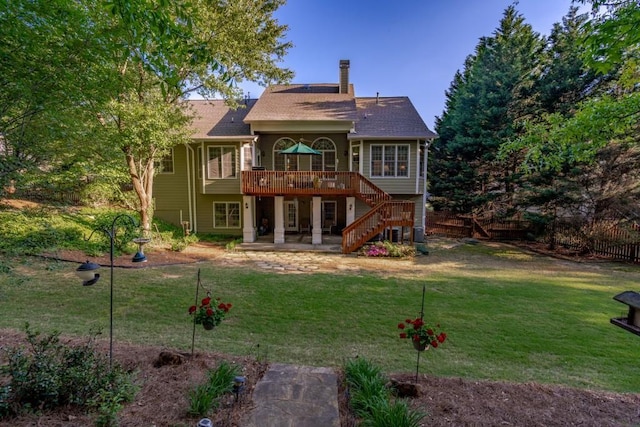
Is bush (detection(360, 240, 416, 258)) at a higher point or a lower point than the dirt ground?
higher

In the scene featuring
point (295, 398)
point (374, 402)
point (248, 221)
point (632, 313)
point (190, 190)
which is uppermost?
point (190, 190)

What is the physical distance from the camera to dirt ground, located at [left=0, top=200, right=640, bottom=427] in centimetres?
297

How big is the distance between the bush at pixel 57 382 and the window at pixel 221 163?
480 inches

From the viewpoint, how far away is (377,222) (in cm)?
1278

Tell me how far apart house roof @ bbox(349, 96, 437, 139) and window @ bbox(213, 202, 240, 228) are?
22.9 ft

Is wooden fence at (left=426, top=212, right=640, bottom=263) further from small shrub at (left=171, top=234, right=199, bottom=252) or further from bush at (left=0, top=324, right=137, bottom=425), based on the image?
bush at (left=0, top=324, right=137, bottom=425)

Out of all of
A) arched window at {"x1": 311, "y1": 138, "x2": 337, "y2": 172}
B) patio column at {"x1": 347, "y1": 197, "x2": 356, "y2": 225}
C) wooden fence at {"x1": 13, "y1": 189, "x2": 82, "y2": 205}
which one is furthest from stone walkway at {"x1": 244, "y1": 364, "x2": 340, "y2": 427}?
arched window at {"x1": 311, "y1": 138, "x2": 337, "y2": 172}

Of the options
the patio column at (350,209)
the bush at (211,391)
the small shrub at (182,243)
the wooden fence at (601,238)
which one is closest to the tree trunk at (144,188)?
the small shrub at (182,243)

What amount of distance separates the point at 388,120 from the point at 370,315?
11.9 meters

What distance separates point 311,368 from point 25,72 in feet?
15.2

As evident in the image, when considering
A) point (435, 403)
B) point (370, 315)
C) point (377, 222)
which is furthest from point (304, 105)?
point (435, 403)

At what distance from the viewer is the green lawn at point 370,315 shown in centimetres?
454

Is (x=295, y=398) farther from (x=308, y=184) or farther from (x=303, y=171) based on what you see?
(x=303, y=171)

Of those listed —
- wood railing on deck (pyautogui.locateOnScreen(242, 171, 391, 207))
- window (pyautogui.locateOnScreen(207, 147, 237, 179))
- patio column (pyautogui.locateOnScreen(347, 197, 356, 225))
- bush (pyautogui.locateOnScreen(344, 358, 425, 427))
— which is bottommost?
bush (pyautogui.locateOnScreen(344, 358, 425, 427))
